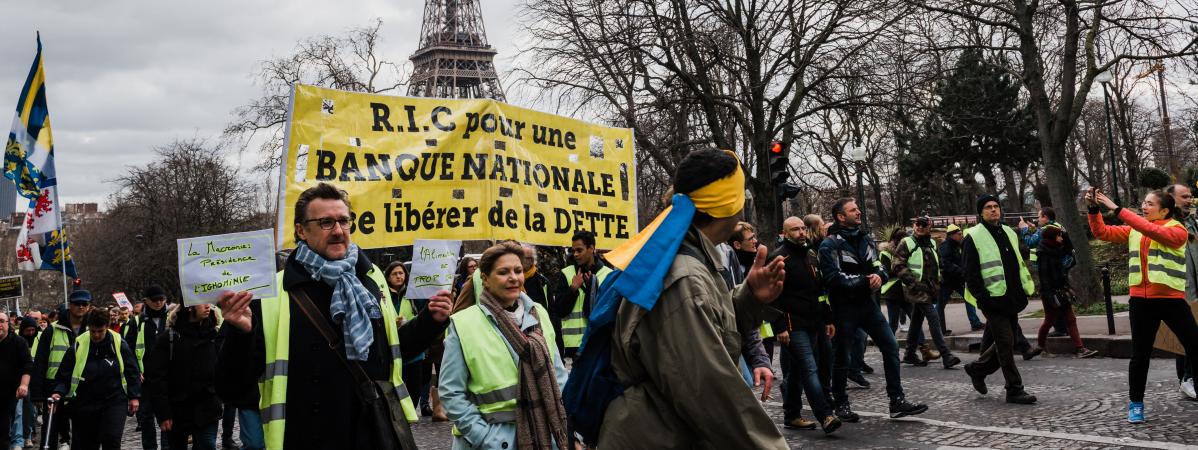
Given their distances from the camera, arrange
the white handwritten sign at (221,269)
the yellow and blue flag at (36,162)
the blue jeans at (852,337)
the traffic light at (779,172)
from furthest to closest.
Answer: the yellow and blue flag at (36,162)
the traffic light at (779,172)
the blue jeans at (852,337)
the white handwritten sign at (221,269)

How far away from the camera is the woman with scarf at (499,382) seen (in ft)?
13.8

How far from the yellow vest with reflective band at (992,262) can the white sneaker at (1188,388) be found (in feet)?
4.50

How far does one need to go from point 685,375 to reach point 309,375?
1559mm

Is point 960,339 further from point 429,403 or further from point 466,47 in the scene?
point 466,47

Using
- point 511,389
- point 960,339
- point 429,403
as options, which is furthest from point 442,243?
point 960,339

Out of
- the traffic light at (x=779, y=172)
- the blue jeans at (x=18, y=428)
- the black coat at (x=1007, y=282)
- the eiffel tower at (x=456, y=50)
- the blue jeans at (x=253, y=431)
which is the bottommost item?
the blue jeans at (x=18, y=428)

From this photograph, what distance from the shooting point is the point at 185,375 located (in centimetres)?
757

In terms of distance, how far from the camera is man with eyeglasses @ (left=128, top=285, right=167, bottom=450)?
8.53m

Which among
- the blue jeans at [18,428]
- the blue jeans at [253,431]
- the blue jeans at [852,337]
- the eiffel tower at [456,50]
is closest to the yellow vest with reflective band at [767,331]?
the blue jeans at [852,337]

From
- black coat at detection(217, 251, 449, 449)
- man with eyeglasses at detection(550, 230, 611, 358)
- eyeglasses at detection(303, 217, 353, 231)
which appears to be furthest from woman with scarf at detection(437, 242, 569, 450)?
man with eyeglasses at detection(550, 230, 611, 358)

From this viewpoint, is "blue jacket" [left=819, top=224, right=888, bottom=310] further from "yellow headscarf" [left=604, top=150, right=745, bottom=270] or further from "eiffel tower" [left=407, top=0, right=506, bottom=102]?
"eiffel tower" [left=407, top=0, right=506, bottom=102]

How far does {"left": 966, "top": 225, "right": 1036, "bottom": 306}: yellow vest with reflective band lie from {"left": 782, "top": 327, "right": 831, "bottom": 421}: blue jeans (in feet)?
4.89

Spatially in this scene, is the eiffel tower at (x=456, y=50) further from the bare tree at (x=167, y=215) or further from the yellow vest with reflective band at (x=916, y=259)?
the yellow vest with reflective band at (x=916, y=259)

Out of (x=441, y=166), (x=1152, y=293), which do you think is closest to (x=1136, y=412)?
(x=1152, y=293)
